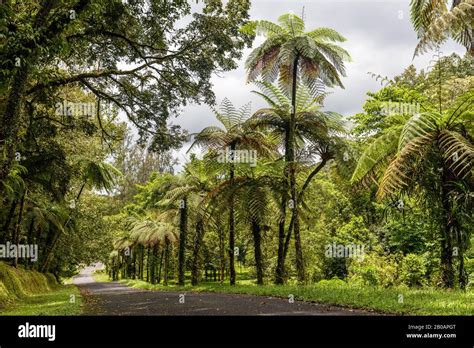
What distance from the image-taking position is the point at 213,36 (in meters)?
14.3

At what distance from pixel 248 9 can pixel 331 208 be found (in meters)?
18.2
